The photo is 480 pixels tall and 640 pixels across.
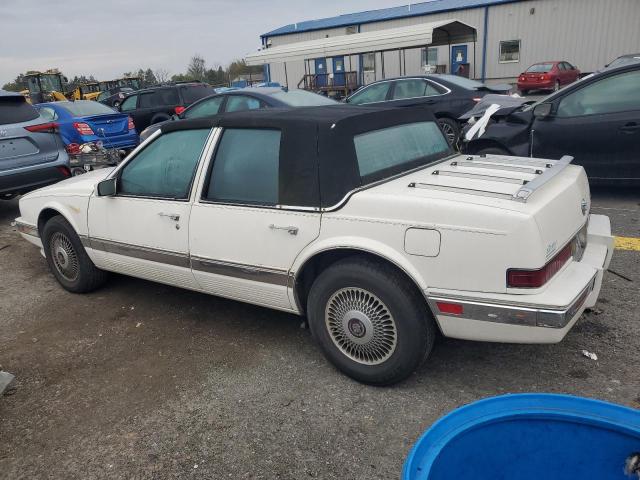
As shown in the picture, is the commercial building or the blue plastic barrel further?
the commercial building

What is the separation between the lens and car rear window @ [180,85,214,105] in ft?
45.8

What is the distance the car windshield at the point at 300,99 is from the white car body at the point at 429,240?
4.37 metres

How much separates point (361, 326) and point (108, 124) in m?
8.93

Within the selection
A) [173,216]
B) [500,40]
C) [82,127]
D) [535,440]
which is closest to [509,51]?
[500,40]

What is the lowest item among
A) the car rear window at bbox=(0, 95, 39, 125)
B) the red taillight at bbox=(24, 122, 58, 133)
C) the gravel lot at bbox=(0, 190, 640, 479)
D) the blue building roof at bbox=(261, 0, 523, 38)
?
the gravel lot at bbox=(0, 190, 640, 479)

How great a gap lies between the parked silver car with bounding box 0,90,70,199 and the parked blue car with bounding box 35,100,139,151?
215cm

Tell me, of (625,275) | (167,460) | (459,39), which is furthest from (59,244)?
(459,39)

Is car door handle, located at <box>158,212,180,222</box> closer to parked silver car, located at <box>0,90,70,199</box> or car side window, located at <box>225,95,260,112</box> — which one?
parked silver car, located at <box>0,90,70,199</box>

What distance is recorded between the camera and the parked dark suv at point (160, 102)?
1388cm

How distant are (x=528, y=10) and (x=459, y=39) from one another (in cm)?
1046

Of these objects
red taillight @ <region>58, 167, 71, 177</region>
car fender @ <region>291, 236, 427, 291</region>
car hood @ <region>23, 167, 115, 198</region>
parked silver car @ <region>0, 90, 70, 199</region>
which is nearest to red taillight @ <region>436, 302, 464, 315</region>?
car fender @ <region>291, 236, 427, 291</region>

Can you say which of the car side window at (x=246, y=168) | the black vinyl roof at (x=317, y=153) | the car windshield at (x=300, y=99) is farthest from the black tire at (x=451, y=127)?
the car side window at (x=246, y=168)

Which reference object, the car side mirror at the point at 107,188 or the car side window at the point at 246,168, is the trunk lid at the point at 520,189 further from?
the car side mirror at the point at 107,188

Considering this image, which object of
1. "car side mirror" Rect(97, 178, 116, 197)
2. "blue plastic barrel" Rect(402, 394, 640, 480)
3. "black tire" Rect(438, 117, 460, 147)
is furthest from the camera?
"black tire" Rect(438, 117, 460, 147)
